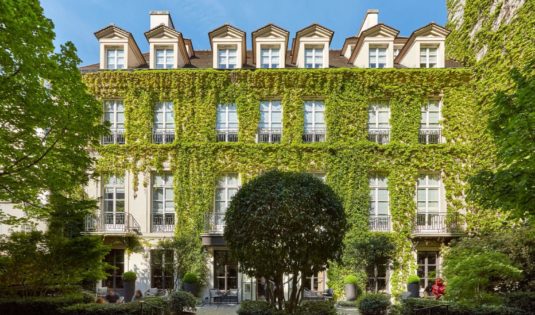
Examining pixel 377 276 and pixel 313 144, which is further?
pixel 313 144

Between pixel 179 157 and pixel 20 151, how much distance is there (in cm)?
1003

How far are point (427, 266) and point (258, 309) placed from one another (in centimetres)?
1281

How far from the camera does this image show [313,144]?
2011 cm

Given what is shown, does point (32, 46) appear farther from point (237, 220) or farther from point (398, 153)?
point (398, 153)

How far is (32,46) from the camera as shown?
9438mm

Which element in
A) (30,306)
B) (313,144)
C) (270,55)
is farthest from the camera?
(270,55)

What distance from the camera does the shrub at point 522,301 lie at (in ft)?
36.9

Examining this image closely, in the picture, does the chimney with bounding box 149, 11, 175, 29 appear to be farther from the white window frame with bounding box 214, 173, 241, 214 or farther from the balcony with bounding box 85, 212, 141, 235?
the balcony with bounding box 85, 212, 141, 235

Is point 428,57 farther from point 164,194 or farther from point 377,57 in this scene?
point 164,194

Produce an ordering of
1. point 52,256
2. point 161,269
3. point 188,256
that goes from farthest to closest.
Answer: point 161,269 → point 188,256 → point 52,256

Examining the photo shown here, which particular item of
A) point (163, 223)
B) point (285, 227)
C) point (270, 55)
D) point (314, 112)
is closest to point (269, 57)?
point (270, 55)

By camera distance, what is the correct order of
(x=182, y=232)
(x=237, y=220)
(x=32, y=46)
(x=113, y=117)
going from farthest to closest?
1. (x=113, y=117)
2. (x=182, y=232)
3. (x=237, y=220)
4. (x=32, y=46)

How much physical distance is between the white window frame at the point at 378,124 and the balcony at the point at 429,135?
174 cm

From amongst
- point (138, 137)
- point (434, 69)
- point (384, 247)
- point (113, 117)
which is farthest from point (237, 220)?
point (434, 69)
